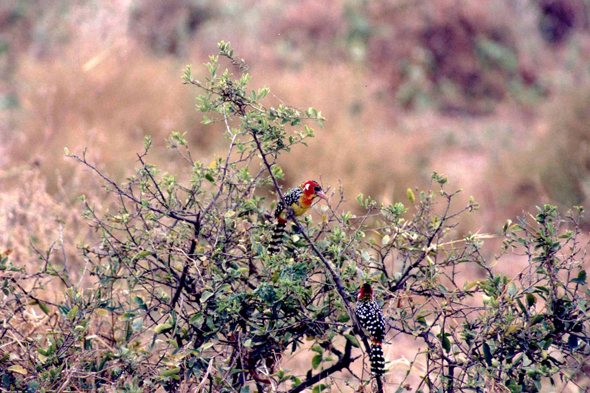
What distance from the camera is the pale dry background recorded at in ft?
24.0

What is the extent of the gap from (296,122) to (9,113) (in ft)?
30.5

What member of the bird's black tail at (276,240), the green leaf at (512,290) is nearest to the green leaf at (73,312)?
the bird's black tail at (276,240)

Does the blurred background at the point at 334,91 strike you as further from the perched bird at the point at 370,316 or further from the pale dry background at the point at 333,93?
the perched bird at the point at 370,316

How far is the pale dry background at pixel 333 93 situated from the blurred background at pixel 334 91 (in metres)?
0.03

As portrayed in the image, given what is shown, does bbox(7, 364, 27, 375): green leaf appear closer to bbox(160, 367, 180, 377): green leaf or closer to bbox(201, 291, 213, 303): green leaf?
bbox(160, 367, 180, 377): green leaf

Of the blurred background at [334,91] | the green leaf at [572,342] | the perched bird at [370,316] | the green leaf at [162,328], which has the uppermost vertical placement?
the blurred background at [334,91]

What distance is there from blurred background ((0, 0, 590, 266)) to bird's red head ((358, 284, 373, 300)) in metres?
1.80

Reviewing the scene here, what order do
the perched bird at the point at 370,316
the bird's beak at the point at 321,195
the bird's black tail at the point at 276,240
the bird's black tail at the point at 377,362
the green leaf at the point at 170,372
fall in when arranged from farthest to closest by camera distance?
the bird's beak at the point at 321,195 < the bird's black tail at the point at 276,240 < the perched bird at the point at 370,316 < the bird's black tail at the point at 377,362 < the green leaf at the point at 170,372

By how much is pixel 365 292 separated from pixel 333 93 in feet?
24.8

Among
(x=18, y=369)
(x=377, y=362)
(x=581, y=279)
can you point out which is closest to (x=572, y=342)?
(x=581, y=279)

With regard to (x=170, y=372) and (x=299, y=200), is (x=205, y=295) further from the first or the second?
(x=299, y=200)

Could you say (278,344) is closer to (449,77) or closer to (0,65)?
(449,77)

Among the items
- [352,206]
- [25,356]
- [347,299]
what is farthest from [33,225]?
[352,206]

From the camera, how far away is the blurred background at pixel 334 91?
291 inches
